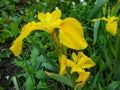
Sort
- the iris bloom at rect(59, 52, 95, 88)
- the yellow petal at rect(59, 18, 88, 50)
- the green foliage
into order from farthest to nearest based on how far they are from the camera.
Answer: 1. the green foliage
2. the iris bloom at rect(59, 52, 95, 88)
3. the yellow petal at rect(59, 18, 88, 50)

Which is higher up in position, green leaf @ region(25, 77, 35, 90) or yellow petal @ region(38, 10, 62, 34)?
yellow petal @ region(38, 10, 62, 34)

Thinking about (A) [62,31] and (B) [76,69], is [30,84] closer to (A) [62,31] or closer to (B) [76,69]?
(B) [76,69]

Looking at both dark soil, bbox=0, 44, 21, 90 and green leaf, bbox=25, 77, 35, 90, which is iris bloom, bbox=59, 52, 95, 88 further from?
dark soil, bbox=0, 44, 21, 90

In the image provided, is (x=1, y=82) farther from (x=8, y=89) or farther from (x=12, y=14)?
(x=12, y=14)

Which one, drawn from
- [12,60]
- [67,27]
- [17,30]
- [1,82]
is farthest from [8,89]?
[67,27]

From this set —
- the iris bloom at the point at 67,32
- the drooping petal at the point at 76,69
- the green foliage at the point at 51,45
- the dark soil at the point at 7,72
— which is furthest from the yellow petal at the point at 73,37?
the dark soil at the point at 7,72

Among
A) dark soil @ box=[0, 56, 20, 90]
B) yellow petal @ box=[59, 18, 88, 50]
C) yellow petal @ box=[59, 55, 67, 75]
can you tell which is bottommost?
dark soil @ box=[0, 56, 20, 90]

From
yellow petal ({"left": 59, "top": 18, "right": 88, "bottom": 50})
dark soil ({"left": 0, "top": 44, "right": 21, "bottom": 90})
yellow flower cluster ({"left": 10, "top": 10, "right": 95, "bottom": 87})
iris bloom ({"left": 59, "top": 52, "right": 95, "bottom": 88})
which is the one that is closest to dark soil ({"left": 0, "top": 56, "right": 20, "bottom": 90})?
dark soil ({"left": 0, "top": 44, "right": 21, "bottom": 90})

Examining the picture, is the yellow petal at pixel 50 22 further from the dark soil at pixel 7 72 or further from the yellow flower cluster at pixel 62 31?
the dark soil at pixel 7 72

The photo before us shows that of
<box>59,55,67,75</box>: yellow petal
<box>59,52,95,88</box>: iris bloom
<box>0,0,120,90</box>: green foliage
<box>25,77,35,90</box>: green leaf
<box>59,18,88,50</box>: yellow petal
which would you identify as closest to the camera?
<box>59,18,88,50</box>: yellow petal
